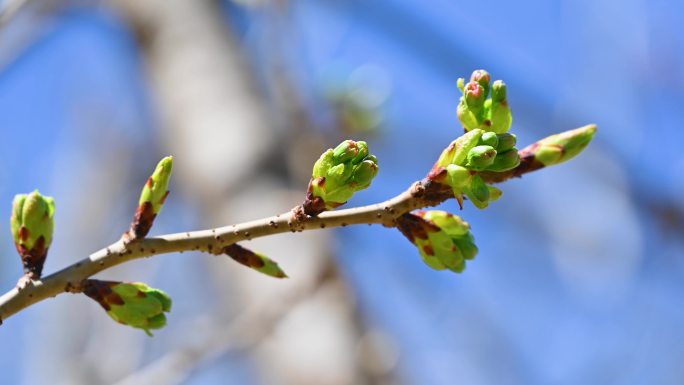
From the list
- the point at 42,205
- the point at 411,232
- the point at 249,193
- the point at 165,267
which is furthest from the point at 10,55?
the point at 165,267

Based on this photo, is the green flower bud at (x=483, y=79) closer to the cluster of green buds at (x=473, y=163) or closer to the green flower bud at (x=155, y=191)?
the cluster of green buds at (x=473, y=163)

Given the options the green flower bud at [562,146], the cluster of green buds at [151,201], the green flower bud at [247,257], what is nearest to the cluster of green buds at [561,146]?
the green flower bud at [562,146]

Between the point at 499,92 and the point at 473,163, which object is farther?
the point at 499,92

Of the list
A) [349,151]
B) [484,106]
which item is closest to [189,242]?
[349,151]

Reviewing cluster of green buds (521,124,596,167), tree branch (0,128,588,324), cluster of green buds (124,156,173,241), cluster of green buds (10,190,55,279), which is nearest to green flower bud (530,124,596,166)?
cluster of green buds (521,124,596,167)

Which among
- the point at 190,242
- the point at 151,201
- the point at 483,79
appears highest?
the point at 483,79

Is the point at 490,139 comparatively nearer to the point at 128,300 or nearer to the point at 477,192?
the point at 477,192

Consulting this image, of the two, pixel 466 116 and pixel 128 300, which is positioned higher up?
pixel 466 116
